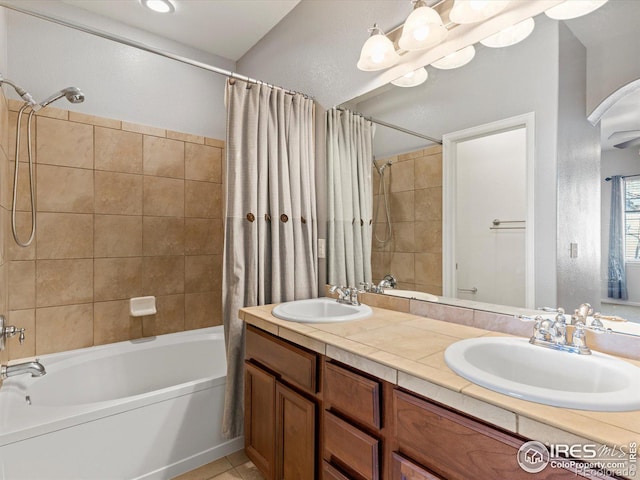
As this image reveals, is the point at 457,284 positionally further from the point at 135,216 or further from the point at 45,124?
the point at 45,124

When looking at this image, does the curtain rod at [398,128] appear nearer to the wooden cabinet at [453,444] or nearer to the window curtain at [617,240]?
the window curtain at [617,240]

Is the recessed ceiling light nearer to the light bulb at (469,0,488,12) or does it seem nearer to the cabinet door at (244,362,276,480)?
the light bulb at (469,0,488,12)

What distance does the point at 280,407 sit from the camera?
1436mm

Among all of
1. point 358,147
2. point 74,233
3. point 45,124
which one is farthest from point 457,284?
point 45,124

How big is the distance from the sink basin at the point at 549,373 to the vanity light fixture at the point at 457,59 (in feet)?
3.75

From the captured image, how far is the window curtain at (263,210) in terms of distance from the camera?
1.85 meters

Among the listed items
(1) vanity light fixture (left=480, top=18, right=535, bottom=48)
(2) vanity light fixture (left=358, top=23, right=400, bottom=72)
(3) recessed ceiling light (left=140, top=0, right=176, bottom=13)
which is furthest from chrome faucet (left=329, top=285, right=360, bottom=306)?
(3) recessed ceiling light (left=140, top=0, right=176, bottom=13)

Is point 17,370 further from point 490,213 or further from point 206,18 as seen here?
point 206,18

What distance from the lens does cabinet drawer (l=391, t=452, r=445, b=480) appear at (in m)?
0.86

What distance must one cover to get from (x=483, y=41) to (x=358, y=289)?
4.29 feet

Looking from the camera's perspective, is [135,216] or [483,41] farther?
[135,216]

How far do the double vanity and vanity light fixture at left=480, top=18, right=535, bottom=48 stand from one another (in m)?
1.11

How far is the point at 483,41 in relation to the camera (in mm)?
1346

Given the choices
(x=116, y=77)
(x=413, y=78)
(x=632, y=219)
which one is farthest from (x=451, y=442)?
(x=116, y=77)
